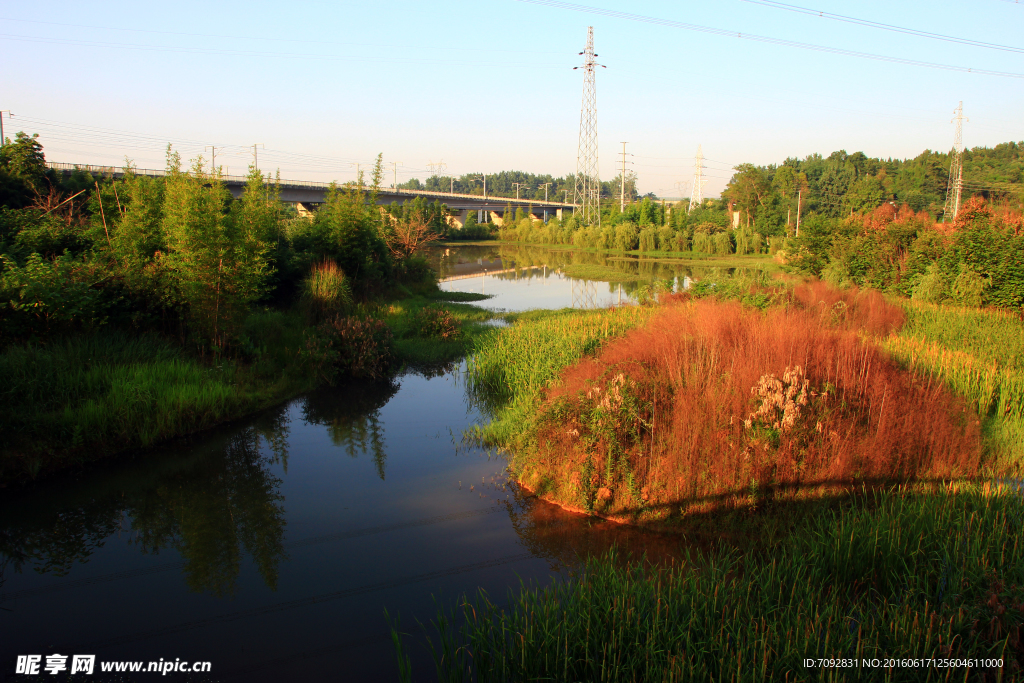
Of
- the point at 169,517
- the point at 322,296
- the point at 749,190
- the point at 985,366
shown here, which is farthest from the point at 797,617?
the point at 749,190

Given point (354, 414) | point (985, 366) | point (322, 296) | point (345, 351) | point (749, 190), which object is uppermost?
point (749, 190)

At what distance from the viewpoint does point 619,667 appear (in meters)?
3.56

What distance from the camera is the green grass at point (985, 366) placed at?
25.8 feet

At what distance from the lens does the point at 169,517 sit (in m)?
6.57

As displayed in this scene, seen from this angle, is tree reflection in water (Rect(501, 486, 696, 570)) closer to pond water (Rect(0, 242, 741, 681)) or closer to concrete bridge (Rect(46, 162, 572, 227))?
pond water (Rect(0, 242, 741, 681))

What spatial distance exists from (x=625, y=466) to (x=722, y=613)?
8.40 ft

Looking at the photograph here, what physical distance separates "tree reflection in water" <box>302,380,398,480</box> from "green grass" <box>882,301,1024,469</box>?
304 inches

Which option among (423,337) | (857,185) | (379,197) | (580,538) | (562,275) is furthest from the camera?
(857,185)

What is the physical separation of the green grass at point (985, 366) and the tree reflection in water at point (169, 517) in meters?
8.42

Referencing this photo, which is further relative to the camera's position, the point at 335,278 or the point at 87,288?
the point at 335,278

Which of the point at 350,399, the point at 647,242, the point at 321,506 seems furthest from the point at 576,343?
the point at 647,242

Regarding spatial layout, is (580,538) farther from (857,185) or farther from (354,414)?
(857,185)

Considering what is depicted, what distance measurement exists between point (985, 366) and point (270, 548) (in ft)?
33.5

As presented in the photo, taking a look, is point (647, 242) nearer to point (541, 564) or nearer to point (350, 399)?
point (350, 399)
